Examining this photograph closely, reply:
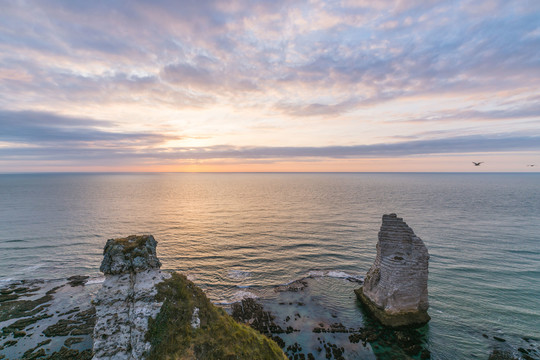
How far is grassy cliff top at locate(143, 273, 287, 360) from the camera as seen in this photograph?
11945 millimetres

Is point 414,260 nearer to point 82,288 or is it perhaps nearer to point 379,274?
point 379,274

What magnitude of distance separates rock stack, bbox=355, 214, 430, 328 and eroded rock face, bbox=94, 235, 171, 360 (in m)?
19.3

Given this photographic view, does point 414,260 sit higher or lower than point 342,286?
higher

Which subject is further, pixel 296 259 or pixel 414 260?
pixel 296 259

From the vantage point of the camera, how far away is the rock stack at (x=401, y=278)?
842 inches

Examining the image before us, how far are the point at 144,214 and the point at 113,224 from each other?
13978 millimetres

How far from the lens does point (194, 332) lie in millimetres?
12711

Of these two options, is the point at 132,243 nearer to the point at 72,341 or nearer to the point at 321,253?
the point at 72,341

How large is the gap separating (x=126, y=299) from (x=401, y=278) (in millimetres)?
21538

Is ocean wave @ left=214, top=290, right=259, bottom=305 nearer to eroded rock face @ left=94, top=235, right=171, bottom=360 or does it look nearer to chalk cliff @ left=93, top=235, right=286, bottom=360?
chalk cliff @ left=93, top=235, right=286, bottom=360

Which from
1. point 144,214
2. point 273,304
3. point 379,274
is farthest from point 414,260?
point 144,214

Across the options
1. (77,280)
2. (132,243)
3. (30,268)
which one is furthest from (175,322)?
(30,268)

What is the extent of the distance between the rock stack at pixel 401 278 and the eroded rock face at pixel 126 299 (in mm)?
19290

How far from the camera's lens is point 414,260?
21.3 m
